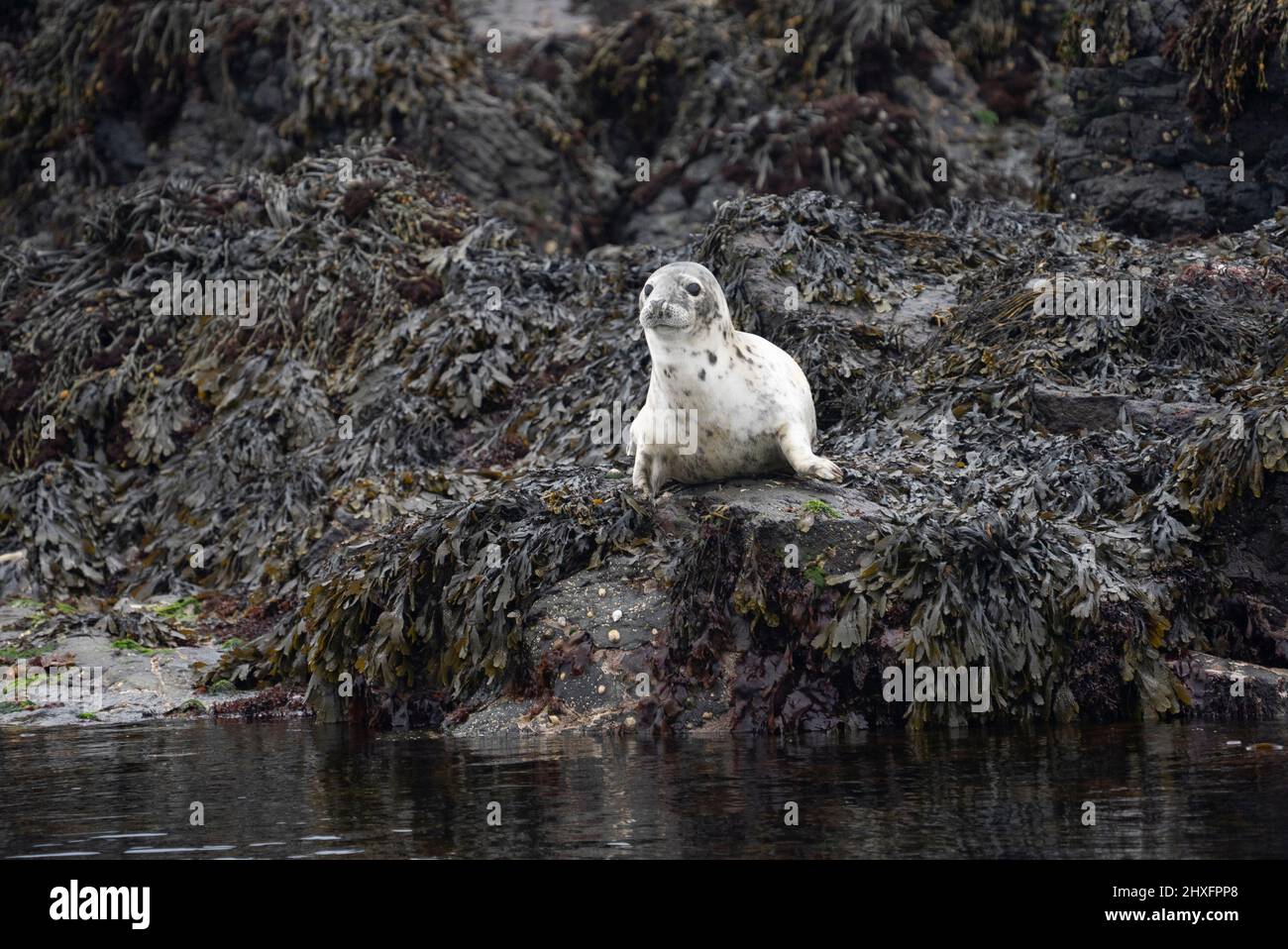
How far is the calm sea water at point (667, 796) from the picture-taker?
4.41m

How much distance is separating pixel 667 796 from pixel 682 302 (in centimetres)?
265

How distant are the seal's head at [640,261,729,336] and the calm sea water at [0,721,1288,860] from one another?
5.93 ft

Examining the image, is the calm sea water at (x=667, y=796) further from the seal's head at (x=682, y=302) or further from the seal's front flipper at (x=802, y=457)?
the seal's head at (x=682, y=302)

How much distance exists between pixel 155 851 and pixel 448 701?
347cm

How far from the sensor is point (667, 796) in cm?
526

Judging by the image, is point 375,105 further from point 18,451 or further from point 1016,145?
point 1016,145

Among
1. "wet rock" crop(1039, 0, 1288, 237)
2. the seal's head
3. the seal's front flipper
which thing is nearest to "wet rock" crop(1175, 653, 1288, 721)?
the seal's front flipper

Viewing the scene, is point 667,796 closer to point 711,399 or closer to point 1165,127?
point 711,399

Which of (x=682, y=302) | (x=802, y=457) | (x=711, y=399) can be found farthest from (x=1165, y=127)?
(x=682, y=302)

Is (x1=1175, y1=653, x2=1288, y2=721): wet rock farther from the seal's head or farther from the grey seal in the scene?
the seal's head

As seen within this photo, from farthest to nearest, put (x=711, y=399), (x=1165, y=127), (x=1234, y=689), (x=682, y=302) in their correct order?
1. (x=1165, y=127)
2. (x=711, y=399)
3. (x=682, y=302)
4. (x=1234, y=689)

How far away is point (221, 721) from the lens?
8414 mm

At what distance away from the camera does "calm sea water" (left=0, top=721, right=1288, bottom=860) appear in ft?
14.5

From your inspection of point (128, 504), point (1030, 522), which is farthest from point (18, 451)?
point (1030, 522)
